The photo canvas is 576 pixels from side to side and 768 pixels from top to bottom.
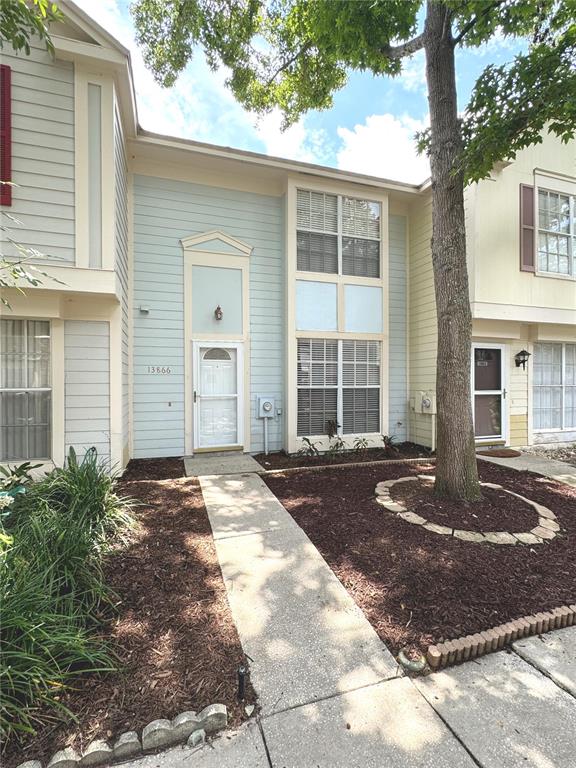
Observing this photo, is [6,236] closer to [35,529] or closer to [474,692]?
[35,529]

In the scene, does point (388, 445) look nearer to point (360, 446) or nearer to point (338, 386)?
point (360, 446)

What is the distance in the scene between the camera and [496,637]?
202 cm

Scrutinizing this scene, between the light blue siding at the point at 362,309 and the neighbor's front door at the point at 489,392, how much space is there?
6.82 feet

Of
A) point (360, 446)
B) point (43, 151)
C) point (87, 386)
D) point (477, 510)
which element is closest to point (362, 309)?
point (360, 446)

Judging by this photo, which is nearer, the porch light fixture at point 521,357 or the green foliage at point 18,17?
the green foliage at point 18,17

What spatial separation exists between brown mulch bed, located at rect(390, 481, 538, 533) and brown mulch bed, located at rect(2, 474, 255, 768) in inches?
88.2

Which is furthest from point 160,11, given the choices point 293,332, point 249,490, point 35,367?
point 249,490

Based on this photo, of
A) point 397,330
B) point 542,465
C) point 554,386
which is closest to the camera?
point 542,465

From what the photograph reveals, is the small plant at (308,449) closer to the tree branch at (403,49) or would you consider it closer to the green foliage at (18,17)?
the tree branch at (403,49)

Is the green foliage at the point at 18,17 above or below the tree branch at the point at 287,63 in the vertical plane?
below

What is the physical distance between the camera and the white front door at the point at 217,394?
21.4 feet

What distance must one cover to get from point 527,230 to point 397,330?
3096 mm

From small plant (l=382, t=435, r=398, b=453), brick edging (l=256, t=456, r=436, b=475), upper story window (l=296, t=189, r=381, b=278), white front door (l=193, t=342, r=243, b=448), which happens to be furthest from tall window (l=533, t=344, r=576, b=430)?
white front door (l=193, t=342, r=243, b=448)

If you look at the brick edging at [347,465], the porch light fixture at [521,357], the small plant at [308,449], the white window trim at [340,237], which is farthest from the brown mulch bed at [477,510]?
the white window trim at [340,237]
